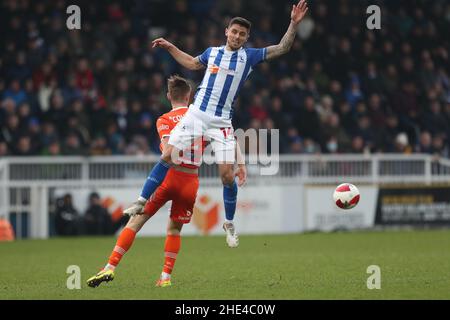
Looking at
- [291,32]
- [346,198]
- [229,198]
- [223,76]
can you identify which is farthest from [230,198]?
[291,32]

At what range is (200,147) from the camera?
9961mm

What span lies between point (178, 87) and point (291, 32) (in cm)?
123

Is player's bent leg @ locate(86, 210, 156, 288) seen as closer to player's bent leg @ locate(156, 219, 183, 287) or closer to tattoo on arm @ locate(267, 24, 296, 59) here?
player's bent leg @ locate(156, 219, 183, 287)

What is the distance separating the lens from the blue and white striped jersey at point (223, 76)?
10.0m

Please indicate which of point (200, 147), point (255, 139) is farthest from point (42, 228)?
point (200, 147)

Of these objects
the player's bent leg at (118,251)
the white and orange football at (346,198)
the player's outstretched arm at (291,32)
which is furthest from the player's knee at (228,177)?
the white and orange football at (346,198)

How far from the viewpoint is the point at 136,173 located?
804 inches

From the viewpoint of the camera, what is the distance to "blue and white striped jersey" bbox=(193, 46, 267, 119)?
395 inches

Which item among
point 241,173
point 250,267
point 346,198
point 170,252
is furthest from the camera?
point 250,267

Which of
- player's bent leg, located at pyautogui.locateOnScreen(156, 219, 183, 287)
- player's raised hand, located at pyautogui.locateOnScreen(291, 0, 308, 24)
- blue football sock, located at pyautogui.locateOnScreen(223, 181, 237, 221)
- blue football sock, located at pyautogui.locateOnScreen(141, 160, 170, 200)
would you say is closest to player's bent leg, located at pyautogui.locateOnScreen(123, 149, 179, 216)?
blue football sock, located at pyautogui.locateOnScreen(141, 160, 170, 200)

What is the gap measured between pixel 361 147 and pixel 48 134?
674cm

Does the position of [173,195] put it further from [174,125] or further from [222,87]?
[222,87]

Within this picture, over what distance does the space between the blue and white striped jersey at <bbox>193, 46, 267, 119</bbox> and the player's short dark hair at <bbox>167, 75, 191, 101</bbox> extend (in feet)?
0.51
